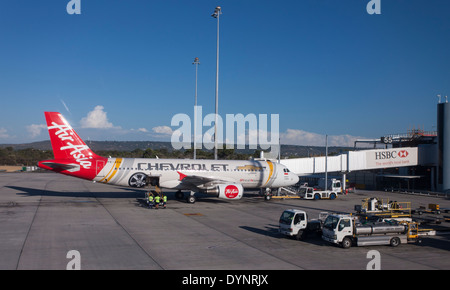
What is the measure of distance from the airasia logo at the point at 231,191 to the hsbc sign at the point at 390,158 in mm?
27392

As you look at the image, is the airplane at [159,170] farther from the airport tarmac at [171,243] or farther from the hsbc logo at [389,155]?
the hsbc logo at [389,155]

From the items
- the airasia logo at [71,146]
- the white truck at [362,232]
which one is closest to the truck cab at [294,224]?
the white truck at [362,232]

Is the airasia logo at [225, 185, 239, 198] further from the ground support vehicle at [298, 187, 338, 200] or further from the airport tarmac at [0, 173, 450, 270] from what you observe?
the ground support vehicle at [298, 187, 338, 200]

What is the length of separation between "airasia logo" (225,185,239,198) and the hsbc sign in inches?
1078

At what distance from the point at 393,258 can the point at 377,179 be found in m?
47.4

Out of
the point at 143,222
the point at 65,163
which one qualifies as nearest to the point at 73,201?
the point at 65,163

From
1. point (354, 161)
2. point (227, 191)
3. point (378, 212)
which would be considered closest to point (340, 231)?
point (378, 212)

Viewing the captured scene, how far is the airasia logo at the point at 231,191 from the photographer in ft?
112

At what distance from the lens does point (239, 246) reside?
18250 millimetres

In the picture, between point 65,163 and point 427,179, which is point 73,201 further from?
point 427,179

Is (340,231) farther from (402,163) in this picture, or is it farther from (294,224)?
(402,163)

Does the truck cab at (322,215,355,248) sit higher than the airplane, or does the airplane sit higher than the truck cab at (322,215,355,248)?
the airplane

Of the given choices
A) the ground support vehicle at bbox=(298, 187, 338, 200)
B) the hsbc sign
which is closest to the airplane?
the ground support vehicle at bbox=(298, 187, 338, 200)

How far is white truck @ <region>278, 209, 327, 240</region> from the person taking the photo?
1997cm
